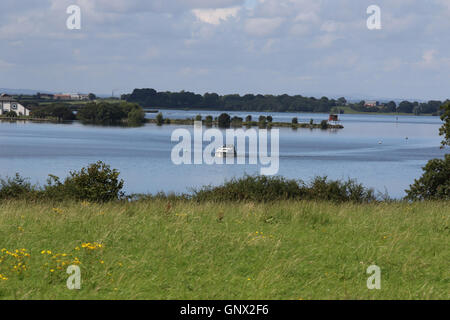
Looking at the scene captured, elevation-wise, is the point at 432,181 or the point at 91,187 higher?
the point at 91,187

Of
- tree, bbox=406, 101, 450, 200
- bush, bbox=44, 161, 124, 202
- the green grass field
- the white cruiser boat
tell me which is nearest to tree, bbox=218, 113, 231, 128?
the white cruiser boat

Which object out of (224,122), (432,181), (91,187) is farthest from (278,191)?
(224,122)

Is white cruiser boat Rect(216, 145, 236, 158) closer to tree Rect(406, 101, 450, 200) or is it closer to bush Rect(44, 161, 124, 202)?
tree Rect(406, 101, 450, 200)

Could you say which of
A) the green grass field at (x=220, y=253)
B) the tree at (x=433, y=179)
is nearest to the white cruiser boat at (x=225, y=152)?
the tree at (x=433, y=179)

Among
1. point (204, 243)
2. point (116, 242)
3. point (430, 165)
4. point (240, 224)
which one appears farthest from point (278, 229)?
point (430, 165)

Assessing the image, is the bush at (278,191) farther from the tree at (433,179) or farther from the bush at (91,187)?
the tree at (433,179)

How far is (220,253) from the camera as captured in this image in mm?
10266

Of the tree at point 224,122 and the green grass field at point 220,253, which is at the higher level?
the tree at point 224,122

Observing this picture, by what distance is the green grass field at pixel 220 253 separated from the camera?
27.5 ft

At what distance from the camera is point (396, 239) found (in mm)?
11555

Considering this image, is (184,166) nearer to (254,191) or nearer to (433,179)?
(433,179)

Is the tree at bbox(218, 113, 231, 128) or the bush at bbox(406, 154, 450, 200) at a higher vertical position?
the tree at bbox(218, 113, 231, 128)

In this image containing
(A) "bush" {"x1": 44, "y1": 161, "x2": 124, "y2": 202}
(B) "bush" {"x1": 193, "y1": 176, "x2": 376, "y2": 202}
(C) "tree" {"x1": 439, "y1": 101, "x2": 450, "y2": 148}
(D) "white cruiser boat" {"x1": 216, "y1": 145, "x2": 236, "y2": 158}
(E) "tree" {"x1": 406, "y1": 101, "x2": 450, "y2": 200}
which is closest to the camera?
(A) "bush" {"x1": 44, "y1": 161, "x2": 124, "y2": 202}

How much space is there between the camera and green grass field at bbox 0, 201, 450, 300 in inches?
329
